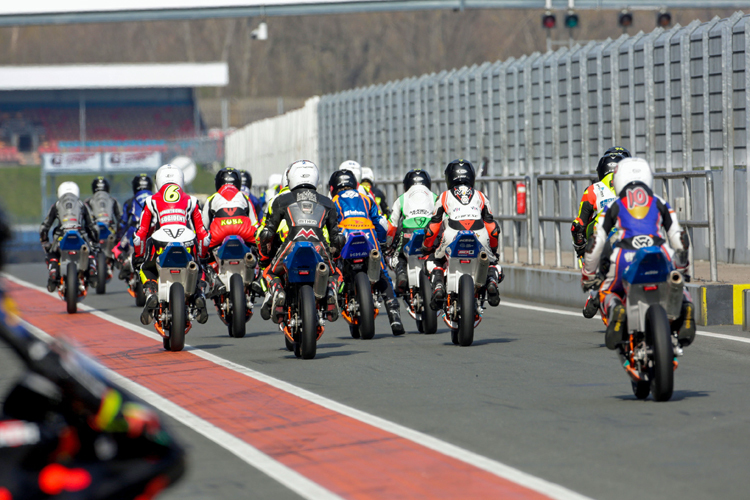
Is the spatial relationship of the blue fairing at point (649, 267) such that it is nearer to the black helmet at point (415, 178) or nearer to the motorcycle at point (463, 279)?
the motorcycle at point (463, 279)

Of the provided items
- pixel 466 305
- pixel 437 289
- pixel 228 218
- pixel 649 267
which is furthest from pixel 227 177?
pixel 649 267

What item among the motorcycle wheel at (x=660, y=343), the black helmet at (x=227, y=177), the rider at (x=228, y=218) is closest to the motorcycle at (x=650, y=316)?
the motorcycle wheel at (x=660, y=343)

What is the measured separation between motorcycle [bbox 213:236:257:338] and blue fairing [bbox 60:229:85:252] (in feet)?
13.0

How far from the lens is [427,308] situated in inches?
507

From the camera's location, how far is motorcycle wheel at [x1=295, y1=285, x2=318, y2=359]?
34.5 ft

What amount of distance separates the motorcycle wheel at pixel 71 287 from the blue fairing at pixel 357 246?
5.34 m

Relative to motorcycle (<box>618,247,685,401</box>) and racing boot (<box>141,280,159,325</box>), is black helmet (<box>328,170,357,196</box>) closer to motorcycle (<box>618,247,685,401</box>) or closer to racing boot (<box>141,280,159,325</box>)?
racing boot (<box>141,280,159,325</box>)

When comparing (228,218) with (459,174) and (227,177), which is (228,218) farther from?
(459,174)

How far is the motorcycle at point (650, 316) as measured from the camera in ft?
25.5

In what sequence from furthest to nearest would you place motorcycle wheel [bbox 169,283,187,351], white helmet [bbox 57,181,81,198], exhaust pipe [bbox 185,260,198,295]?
white helmet [bbox 57,181,81,198] → exhaust pipe [bbox 185,260,198,295] → motorcycle wheel [bbox 169,283,187,351]

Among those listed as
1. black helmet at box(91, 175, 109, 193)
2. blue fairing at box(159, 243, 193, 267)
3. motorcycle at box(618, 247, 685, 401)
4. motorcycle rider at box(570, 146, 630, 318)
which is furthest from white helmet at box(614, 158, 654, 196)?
black helmet at box(91, 175, 109, 193)

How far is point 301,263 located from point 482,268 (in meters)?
1.88

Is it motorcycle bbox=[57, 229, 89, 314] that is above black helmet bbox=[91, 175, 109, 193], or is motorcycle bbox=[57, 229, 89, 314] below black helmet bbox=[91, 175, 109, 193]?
below

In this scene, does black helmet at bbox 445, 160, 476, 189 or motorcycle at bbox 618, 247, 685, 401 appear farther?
black helmet at bbox 445, 160, 476, 189
